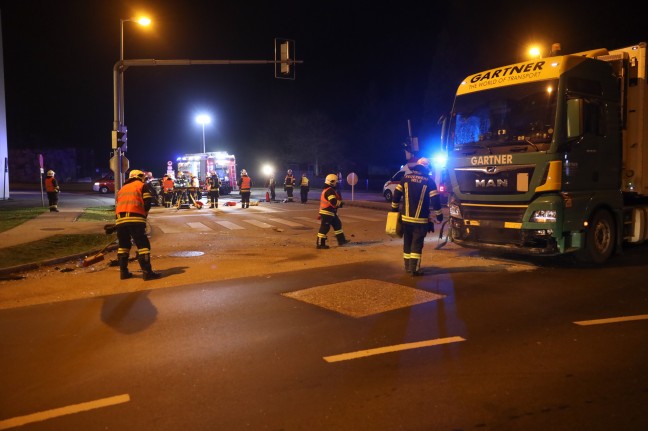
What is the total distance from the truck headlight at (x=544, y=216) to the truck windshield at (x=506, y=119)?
105 centimetres

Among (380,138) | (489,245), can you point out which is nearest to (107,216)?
(489,245)

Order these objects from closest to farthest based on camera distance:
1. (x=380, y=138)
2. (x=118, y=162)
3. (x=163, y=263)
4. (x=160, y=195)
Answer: (x=163, y=263) < (x=118, y=162) < (x=160, y=195) < (x=380, y=138)

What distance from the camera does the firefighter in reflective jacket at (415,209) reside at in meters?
9.09

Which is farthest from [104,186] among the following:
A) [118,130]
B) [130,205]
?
[130,205]

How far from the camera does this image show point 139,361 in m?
5.22

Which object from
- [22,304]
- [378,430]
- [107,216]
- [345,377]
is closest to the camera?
[378,430]

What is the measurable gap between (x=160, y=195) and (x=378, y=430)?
26.1m

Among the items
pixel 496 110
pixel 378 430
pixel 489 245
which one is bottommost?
pixel 378 430

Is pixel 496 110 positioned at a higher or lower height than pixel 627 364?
higher

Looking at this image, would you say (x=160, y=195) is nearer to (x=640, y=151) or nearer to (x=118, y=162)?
(x=118, y=162)

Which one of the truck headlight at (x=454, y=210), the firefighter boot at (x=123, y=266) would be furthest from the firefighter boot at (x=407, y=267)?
the firefighter boot at (x=123, y=266)

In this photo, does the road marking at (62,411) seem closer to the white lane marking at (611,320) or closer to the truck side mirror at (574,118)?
the white lane marking at (611,320)

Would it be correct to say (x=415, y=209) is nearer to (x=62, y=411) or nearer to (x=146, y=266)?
(x=146, y=266)

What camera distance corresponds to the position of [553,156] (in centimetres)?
883
